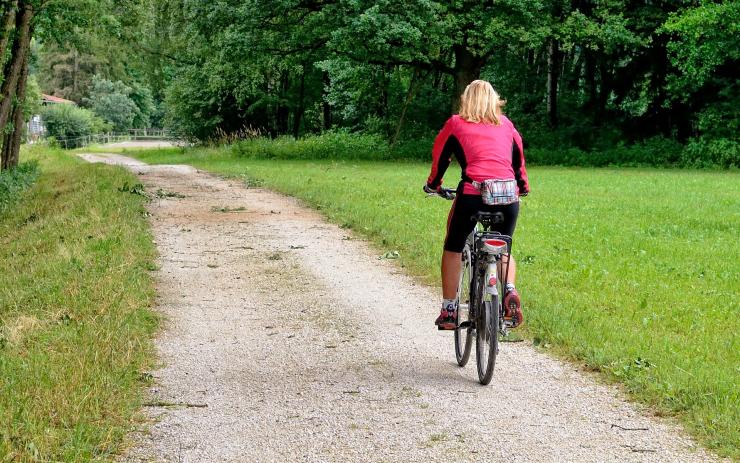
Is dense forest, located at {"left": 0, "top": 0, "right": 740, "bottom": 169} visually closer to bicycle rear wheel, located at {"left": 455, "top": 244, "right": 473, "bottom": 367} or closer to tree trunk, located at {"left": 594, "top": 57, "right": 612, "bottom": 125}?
tree trunk, located at {"left": 594, "top": 57, "right": 612, "bottom": 125}

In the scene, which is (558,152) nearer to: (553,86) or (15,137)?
(553,86)

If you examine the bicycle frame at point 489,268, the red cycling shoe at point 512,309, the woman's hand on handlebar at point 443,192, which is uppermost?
the woman's hand on handlebar at point 443,192

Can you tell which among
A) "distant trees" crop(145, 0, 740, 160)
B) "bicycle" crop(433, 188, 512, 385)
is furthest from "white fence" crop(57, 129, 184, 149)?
"bicycle" crop(433, 188, 512, 385)

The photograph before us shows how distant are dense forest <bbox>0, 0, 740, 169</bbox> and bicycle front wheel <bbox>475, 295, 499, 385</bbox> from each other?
17.1 meters

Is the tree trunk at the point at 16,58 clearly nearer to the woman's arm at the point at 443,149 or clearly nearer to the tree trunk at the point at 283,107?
the woman's arm at the point at 443,149

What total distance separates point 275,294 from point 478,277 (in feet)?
11.5

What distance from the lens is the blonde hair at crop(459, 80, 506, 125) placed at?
5840 mm

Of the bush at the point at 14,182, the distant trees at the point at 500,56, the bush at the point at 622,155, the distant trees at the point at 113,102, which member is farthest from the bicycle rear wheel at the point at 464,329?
the distant trees at the point at 113,102

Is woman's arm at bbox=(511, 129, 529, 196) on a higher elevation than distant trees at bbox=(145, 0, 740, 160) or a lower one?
lower

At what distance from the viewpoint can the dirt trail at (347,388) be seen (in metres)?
4.78

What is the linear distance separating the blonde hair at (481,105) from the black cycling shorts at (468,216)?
51cm

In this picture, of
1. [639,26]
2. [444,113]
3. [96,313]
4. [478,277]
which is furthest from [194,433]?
[444,113]

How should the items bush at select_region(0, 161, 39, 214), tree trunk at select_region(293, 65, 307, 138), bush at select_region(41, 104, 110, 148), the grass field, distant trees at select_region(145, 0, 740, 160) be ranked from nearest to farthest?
the grass field < bush at select_region(0, 161, 39, 214) < distant trees at select_region(145, 0, 740, 160) < tree trunk at select_region(293, 65, 307, 138) < bush at select_region(41, 104, 110, 148)

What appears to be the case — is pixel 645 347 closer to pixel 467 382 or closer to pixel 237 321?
pixel 467 382
